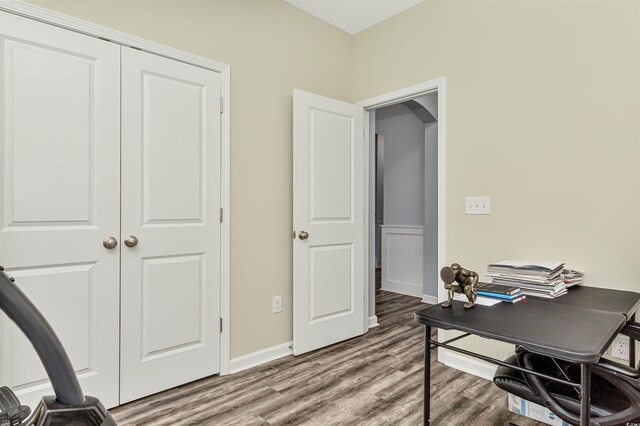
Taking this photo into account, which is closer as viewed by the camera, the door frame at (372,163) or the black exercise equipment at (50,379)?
the black exercise equipment at (50,379)

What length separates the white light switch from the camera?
236cm

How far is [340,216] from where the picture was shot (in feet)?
9.74

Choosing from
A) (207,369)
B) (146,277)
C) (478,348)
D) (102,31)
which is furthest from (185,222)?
(478,348)

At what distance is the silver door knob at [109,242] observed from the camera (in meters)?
1.91

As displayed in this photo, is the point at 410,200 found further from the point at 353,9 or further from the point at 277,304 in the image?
Result: the point at 277,304

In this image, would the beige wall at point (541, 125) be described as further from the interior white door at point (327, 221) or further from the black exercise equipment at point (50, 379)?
the black exercise equipment at point (50, 379)

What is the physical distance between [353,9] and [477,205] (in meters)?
1.83

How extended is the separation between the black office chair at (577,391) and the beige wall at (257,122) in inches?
64.6

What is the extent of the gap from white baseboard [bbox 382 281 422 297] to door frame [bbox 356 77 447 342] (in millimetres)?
1295

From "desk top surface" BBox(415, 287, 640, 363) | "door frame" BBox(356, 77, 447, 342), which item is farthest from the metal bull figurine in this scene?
"door frame" BBox(356, 77, 447, 342)

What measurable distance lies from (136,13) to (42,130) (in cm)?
85

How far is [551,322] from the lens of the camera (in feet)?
4.26

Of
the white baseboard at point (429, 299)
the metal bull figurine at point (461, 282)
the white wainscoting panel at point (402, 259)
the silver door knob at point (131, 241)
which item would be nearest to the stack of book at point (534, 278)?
the metal bull figurine at point (461, 282)

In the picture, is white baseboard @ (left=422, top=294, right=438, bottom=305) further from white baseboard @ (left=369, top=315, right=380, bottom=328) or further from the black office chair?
the black office chair
